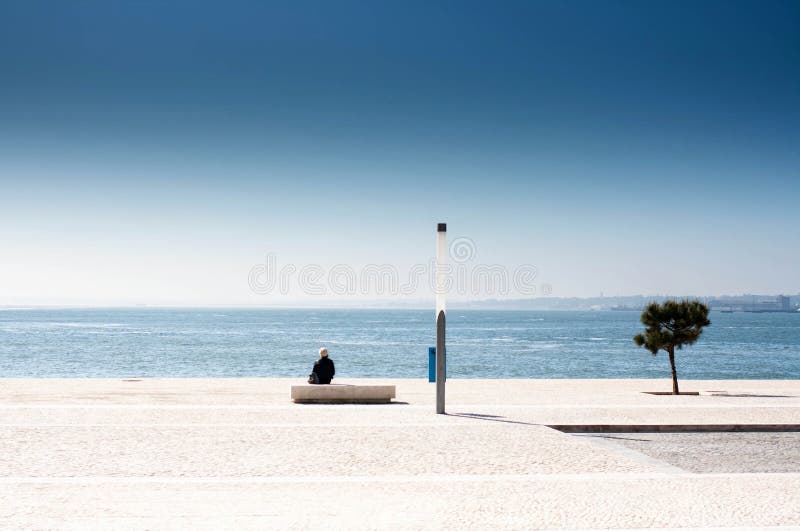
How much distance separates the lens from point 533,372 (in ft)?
167

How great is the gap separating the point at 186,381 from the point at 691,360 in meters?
53.2

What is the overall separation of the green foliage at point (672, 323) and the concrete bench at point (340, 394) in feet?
27.8

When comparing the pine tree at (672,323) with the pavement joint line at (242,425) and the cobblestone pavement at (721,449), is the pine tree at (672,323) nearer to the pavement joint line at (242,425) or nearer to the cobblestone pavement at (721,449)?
the cobblestone pavement at (721,449)

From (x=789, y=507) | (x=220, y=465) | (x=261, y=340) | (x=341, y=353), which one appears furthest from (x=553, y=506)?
(x=261, y=340)

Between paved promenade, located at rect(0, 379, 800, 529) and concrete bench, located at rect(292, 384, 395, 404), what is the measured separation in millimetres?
396

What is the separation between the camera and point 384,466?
9.45 meters

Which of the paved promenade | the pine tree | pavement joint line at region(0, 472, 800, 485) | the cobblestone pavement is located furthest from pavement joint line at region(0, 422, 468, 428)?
the pine tree

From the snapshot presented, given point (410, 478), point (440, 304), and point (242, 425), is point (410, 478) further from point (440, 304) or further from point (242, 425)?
point (440, 304)

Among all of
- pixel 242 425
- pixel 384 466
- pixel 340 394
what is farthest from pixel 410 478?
pixel 340 394

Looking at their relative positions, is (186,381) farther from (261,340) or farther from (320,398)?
(261,340)

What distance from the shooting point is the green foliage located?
21672mm

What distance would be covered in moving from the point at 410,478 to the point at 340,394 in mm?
7647

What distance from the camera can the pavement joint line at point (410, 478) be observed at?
8.48m

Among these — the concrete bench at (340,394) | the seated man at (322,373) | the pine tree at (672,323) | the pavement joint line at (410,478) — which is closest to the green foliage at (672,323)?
the pine tree at (672,323)
